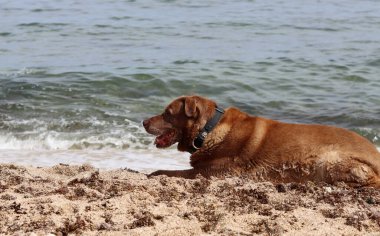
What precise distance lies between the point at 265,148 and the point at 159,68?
8845 millimetres

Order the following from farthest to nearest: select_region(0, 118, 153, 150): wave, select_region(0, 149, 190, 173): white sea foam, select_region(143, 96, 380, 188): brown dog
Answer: select_region(0, 118, 153, 150): wave → select_region(0, 149, 190, 173): white sea foam → select_region(143, 96, 380, 188): brown dog

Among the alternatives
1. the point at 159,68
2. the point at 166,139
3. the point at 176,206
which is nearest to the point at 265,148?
the point at 166,139

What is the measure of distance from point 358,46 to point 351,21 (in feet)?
12.3

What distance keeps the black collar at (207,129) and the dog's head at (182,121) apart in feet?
0.12

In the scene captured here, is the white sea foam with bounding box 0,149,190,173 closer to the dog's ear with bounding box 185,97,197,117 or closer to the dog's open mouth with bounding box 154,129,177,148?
the dog's open mouth with bounding box 154,129,177,148

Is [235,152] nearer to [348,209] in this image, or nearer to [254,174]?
[254,174]

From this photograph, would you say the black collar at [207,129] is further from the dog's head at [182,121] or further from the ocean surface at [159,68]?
the ocean surface at [159,68]

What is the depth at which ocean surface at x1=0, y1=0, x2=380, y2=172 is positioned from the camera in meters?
10.8

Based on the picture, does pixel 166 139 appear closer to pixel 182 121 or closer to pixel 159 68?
pixel 182 121

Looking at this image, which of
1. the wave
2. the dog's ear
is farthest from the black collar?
the wave

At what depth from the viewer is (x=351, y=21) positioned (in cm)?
2242

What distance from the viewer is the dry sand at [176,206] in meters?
5.57

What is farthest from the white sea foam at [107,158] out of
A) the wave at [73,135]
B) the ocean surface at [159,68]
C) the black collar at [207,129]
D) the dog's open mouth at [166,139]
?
the black collar at [207,129]

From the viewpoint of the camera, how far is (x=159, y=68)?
1595 centimetres
